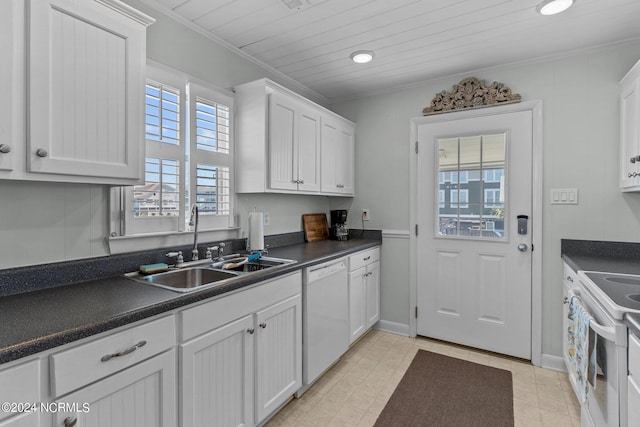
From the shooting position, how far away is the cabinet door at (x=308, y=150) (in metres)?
2.59

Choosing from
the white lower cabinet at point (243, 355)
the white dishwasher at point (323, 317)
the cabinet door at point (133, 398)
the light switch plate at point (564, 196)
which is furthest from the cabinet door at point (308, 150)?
the light switch plate at point (564, 196)

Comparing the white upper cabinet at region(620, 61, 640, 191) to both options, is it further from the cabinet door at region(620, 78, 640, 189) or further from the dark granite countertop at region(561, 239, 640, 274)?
the dark granite countertop at region(561, 239, 640, 274)

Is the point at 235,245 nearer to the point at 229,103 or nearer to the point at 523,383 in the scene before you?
the point at 229,103

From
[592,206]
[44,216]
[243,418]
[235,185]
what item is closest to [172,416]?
[243,418]

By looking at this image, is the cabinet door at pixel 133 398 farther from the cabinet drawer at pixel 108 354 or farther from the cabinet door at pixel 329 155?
the cabinet door at pixel 329 155

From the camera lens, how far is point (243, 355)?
1.61m

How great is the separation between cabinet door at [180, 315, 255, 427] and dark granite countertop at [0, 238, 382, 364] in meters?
0.22

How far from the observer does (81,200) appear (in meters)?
1.55

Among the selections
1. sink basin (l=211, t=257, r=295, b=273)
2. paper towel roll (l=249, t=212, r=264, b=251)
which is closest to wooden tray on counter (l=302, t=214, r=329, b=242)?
paper towel roll (l=249, t=212, r=264, b=251)

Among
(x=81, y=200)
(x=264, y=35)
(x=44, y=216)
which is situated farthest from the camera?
(x=264, y=35)

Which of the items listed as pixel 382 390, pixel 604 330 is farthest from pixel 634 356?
pixel 382 390

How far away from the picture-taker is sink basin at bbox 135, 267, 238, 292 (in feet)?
5.56

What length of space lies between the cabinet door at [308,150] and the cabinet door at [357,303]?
0.83 m

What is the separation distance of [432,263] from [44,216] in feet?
9.25
